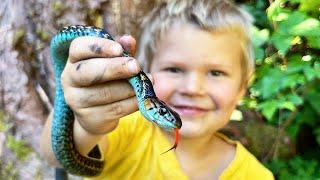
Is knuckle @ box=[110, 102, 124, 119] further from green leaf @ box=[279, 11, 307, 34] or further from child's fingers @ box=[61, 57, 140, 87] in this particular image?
green leaf @ box=[279, 11, 307, 34]

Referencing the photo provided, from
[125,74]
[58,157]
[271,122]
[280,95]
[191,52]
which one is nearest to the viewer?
[125,74]

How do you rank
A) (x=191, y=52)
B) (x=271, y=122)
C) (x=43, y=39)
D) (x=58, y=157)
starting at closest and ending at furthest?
(x=58, y=157) < (x=191, y=52) < (x=43, y=39) < (x=271, y=122)

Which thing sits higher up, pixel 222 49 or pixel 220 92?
pixel 222 49

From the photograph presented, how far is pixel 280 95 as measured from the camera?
8.54 feet

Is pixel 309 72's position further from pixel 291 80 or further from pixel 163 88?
pixel 163 88

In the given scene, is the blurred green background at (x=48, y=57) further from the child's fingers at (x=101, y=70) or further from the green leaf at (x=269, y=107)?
the child's fingers at (x=101, y=70)

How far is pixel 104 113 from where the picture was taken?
1.46 m

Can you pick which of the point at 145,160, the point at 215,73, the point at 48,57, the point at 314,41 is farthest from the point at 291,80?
the point at 48,57

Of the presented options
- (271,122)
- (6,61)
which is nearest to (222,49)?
(6,61)

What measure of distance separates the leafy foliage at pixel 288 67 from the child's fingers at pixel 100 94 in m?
1.11

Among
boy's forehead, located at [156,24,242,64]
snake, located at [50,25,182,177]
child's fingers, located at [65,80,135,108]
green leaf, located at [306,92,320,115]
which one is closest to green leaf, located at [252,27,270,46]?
boy's forehead, located at [156,24,242,64]

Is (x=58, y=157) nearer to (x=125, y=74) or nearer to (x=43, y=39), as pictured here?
(x=125, y=74)

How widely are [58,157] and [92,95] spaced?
464 millimetres

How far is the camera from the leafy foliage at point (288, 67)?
241 cm
